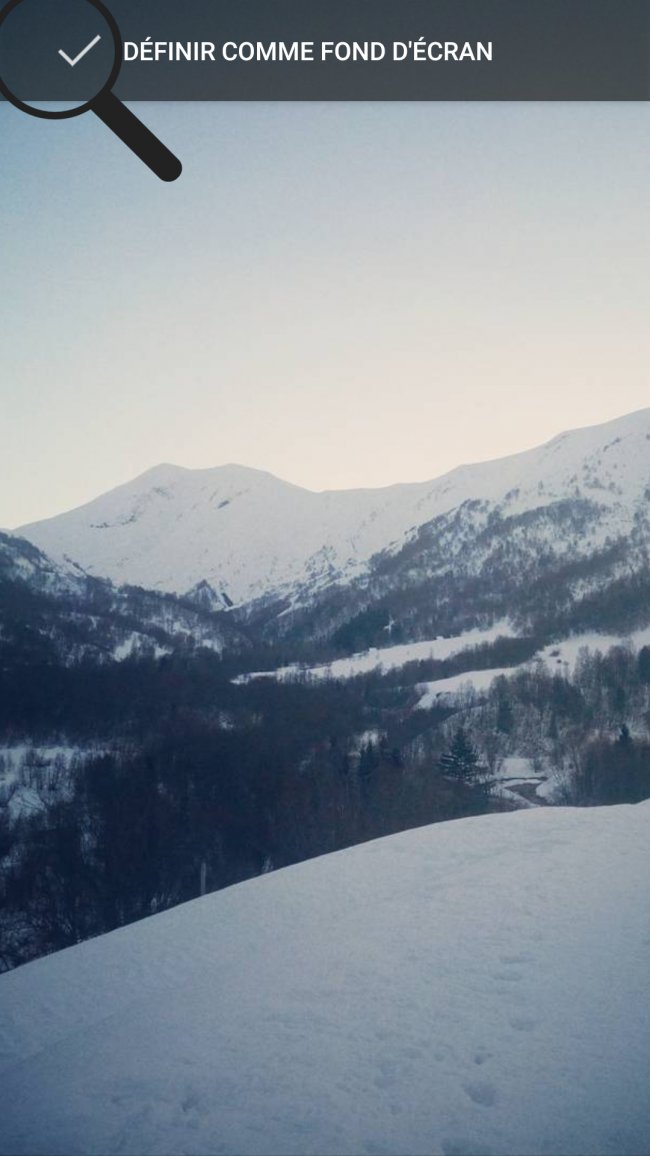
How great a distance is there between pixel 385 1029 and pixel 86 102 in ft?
24.7

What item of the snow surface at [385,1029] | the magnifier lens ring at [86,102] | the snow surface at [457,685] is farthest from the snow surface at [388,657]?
the magnifier lens ring at [86,102]

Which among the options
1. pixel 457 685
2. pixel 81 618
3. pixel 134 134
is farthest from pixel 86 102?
pixel 81 618

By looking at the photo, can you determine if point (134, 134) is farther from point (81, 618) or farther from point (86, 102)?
point (81, 618)

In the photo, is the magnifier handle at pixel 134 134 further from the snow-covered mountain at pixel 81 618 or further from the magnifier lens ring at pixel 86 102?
the snow-covered mountain at pixel 81 618

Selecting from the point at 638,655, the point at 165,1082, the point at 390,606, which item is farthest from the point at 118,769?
the point at 390,606

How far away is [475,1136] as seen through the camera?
15.8ft

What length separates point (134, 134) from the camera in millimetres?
3277

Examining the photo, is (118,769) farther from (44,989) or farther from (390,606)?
(390,606)

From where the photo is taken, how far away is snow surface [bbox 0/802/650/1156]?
5.04 meters

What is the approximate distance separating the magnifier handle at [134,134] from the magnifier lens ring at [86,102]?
6 cm

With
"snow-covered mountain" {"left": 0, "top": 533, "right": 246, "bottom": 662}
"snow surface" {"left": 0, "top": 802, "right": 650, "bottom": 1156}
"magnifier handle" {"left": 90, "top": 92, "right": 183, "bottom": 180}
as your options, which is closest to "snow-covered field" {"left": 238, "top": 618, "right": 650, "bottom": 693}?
"snow-covered mountain" {"left": 0, "top": 533, "right": 246, "bottom": 662}

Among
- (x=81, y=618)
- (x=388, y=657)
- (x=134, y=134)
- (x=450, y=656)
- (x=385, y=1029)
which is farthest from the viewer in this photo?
(x=81, y=618)

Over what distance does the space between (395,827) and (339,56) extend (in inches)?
1937

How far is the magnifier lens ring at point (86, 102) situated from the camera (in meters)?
3.27
